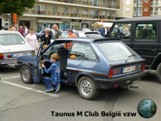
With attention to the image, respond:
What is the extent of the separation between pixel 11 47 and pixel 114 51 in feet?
16.7

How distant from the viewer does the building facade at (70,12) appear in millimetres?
52031

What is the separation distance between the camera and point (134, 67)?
6.95m

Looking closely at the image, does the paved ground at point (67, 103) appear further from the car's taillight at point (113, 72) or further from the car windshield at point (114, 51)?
the car windshield at point (114, 51)

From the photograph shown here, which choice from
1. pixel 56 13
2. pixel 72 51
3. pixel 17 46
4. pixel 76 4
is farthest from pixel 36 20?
pixel 72 51

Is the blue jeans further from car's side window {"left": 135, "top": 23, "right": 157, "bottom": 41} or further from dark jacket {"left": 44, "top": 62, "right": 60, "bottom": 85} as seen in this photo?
car's side window {"left": 135, "top": 23, "right": 157, "bottom": 41}

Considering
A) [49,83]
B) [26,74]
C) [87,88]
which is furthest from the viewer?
[26,74]

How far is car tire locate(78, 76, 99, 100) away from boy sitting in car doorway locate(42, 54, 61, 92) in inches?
30.3

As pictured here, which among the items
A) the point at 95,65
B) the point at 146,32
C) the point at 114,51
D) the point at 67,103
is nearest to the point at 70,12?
the point at 146,32

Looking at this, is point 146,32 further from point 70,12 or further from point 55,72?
point 70,12

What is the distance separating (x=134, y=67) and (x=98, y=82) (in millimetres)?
1204

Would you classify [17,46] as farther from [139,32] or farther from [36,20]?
[36,20]

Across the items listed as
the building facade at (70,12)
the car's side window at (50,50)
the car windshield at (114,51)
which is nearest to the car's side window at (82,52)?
the car windshield at (114,51)

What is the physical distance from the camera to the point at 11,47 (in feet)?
34.4

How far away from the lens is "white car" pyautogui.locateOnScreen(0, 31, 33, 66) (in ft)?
33.0
